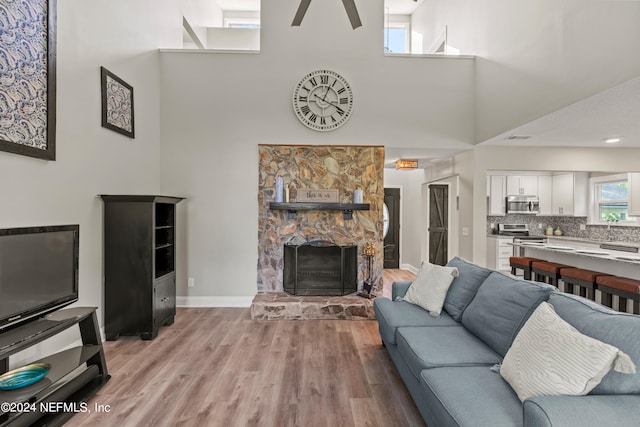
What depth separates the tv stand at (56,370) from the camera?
185 cm

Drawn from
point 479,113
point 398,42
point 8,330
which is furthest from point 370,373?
point 398,42

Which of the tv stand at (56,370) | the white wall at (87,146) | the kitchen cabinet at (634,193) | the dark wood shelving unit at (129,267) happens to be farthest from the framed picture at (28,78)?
the kitchen cabinet at (634,193)

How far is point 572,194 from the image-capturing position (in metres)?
6.27

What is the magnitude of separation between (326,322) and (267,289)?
3.46ft

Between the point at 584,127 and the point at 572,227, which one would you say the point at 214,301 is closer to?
the point at 584,127

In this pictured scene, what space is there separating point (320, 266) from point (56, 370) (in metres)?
3.01

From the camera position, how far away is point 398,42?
23.1 ft

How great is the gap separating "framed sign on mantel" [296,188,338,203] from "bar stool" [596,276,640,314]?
3.08 m

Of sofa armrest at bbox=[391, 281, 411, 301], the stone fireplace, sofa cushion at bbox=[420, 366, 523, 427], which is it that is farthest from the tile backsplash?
sofa cushion at bbox=[420, 366, 523, 427]

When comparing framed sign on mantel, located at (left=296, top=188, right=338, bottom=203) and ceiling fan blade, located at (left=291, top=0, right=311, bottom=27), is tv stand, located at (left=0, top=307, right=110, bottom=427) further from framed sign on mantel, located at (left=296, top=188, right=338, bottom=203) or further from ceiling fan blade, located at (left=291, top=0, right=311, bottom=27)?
ceiling fan blade, located at (left=291, top=0, right=311, bottom=27)

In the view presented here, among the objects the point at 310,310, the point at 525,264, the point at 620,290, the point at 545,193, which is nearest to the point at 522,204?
the point at 545,193

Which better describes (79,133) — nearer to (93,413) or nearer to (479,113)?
(93,413)

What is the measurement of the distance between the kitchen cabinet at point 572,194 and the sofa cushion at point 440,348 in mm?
5493

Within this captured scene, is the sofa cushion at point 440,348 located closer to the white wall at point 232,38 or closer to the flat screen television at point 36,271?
the flat screen television at point 36,271
